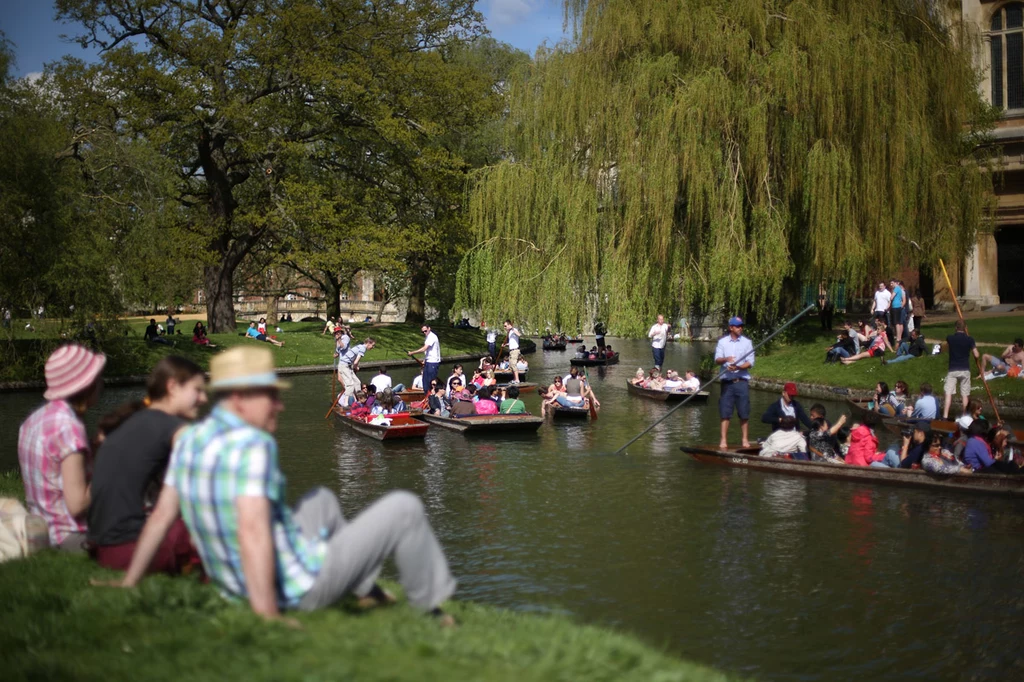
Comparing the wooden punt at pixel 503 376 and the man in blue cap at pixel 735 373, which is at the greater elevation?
the man in blue cap at pixel 735 373

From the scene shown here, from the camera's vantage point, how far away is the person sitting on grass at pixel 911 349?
26.7m

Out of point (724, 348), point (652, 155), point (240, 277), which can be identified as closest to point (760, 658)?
point (724, 348)

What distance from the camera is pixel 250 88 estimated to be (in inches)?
1629

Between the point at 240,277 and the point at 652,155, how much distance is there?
47474mm

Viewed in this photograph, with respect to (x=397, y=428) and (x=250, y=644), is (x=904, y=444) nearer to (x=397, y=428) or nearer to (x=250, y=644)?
(x=397, y=428)

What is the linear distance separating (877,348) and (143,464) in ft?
81.1

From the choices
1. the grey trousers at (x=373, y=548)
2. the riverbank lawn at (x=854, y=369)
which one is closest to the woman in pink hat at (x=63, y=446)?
the grey trousers at (x=373, y=548)

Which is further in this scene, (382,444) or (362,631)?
(382,444)

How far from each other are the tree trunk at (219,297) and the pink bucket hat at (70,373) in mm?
38492

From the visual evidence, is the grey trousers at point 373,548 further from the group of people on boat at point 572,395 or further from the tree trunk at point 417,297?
the tree trunk at point 417,297

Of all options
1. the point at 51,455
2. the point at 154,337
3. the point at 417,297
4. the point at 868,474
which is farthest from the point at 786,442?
the point at 417,297

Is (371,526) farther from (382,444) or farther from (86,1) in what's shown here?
(86,1)

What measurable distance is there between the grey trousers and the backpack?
2.62 m

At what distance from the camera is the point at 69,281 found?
Answer: 2950 cm
